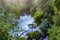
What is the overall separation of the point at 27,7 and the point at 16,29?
Answer: 8296 millimetres

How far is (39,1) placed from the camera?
13.7 m

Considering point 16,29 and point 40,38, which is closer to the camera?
point 16,29

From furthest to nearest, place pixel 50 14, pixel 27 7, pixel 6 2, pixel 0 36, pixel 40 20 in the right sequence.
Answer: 1. pixel 27 7
2. pixel 6 2
3. pixel 40 20
4. pixel 50 14
5. pixel 0 36

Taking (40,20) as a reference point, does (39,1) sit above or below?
above

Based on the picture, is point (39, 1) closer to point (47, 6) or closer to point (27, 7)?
point (47, 6)

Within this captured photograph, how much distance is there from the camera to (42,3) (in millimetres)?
13102

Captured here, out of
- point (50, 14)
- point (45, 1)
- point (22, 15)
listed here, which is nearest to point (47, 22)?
point (50, 14)

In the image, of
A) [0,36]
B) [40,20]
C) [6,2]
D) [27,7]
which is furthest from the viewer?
[27,7]

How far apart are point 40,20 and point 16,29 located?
9.13ft

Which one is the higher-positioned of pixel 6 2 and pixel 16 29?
pixel 6 2

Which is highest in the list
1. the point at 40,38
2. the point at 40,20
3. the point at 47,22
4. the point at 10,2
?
the point at 10,2

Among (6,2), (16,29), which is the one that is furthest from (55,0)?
(6,2)

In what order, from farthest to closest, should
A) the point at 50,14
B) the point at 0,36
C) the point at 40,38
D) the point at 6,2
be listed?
the point at 6,2 < the point at 50,14 < the point at 40,38 < the point at 0,36

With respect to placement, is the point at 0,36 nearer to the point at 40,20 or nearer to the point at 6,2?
the point at 40,20
